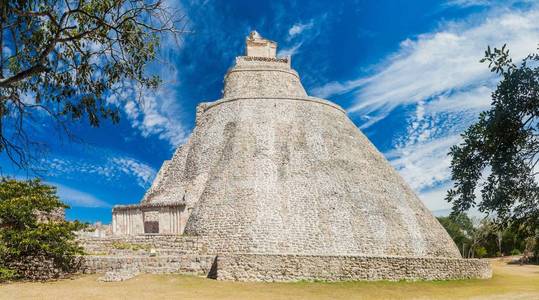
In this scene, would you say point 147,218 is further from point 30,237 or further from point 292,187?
point 30,237

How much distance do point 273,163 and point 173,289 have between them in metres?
10.6

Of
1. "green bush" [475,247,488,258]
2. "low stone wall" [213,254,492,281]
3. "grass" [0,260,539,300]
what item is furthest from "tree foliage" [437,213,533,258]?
"grass" [0,260,539,300]

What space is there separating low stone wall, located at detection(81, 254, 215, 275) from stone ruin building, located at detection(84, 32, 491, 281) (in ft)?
0.13

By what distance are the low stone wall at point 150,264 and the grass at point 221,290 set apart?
21.8 inches

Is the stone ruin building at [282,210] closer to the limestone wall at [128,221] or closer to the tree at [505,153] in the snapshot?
the limestone wall at [128,221]

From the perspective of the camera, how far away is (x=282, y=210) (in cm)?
2192

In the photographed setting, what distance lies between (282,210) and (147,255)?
667 cm

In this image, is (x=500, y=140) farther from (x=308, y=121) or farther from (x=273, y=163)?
A: (x=308, y=121)

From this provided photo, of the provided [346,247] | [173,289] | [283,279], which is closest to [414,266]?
[346,247]

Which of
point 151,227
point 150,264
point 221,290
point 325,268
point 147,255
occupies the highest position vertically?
point 151,227

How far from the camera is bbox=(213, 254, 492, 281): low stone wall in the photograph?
17.4 meters

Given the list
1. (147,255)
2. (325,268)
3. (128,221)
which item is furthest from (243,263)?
(128,221)

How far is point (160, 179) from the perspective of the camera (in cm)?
2897

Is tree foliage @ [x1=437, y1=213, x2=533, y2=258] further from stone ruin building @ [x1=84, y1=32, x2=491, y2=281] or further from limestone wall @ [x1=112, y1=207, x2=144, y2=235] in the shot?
limestone wall @ [x1=112, y1=207, x2=144, y2=235]
